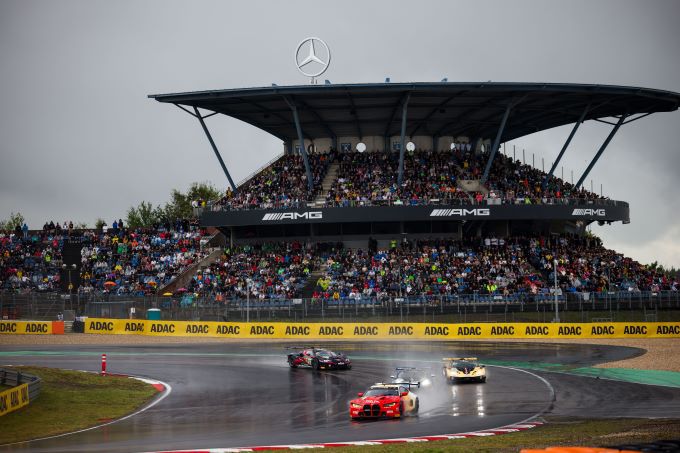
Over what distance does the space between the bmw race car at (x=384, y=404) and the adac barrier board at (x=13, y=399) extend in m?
11.0

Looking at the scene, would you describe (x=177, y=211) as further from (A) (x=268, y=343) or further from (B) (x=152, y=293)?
(A) (x=268, y=343)

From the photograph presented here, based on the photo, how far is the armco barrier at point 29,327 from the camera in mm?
→ 67875

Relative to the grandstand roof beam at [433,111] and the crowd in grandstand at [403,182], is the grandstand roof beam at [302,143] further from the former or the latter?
the grandstand roof beam at [433,111]

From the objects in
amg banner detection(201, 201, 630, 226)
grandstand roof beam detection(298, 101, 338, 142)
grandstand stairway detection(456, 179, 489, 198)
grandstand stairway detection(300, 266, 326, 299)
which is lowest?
grandstand stairway detection(300, 266, 326, 299)

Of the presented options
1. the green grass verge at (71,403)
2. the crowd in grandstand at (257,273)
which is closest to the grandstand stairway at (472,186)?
the crowd in grandstand at (257,273)

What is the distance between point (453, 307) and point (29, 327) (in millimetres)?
32191

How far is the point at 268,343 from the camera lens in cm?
6109

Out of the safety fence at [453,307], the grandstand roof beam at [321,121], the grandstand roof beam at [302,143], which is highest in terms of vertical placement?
the grandstand roof beam at [321,121]

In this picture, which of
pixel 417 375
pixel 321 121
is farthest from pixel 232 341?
pixel 321 121

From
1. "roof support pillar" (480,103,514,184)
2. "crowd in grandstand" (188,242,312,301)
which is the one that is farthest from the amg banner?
"roof support pillar" (480,103,514,184)

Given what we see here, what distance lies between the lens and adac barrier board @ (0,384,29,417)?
28.3m

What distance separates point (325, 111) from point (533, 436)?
59952 mm

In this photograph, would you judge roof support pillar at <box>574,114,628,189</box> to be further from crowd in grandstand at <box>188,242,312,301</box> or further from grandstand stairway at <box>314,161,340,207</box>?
crowd in grandstand at <box>188,242,312,301</box>

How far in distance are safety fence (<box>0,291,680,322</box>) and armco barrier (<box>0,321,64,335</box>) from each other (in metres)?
1.56
